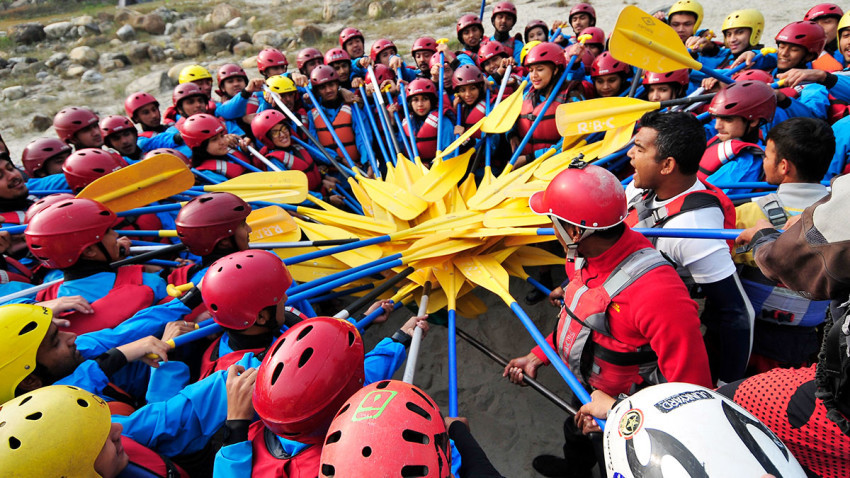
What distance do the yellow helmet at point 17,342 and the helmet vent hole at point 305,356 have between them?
1.35 m

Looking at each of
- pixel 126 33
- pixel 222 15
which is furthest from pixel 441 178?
pixel 222 15

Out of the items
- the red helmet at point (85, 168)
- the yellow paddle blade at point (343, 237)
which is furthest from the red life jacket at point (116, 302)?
the yellow paddle blade at point (343, 237)

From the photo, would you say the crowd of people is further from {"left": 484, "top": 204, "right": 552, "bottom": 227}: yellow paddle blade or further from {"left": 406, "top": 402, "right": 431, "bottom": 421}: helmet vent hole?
{"left": 484, "top": 204, "right": 552, "bottom": 227}: yellow paddle blade

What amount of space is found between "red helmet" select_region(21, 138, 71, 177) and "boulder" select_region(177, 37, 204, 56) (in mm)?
16302

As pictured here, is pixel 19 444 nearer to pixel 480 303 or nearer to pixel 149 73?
pixel 480 303

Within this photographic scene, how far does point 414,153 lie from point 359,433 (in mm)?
4423

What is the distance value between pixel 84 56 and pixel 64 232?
2035 centimetres

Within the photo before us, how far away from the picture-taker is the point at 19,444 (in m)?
1.51

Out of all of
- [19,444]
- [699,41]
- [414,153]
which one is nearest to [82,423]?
[19,444]

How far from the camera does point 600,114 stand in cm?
439

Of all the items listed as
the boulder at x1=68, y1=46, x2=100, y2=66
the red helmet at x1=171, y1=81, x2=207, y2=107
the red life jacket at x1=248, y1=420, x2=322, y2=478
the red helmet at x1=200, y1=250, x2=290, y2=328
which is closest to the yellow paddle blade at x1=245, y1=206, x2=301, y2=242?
the red helmet at x1=200, y1=250, x2=290, y2=328

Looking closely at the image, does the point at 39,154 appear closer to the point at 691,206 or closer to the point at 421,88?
the point at 421,88

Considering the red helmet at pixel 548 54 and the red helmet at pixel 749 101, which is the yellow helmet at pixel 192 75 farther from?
the red helmet at pixel 749 101

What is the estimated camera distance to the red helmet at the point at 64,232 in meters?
2.84
